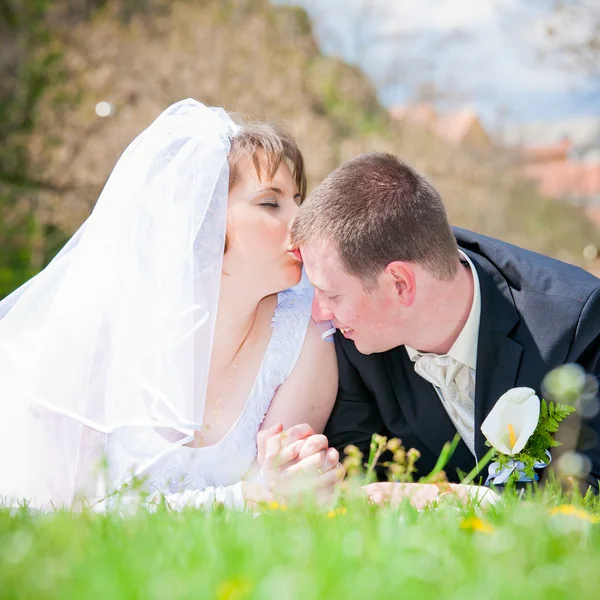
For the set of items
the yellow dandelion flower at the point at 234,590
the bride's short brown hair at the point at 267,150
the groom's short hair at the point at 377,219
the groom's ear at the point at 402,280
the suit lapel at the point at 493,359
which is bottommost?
the suit lapel at the point at 493,359

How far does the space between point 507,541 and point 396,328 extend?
192 centimetres

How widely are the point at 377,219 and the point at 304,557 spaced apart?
206 centimetres

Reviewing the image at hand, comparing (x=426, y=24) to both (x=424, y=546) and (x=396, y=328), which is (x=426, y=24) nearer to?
(x=396, y=328)

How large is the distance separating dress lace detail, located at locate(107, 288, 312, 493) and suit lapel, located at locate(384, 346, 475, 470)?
53cm

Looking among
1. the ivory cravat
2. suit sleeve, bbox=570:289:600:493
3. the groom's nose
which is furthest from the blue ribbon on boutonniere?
the groom's nose

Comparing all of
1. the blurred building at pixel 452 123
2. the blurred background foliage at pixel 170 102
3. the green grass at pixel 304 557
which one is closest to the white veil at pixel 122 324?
the green grass at pixel 304 557

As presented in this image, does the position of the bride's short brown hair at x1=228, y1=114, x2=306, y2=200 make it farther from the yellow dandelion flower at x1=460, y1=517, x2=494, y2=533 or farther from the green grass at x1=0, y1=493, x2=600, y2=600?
the yellow dandelion flower at x1=460, y1=517, x2=494, y2=533

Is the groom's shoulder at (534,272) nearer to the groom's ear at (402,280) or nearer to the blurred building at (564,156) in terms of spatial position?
the groom's ear at (402,280)

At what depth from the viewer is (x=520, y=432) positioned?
3.06 meters

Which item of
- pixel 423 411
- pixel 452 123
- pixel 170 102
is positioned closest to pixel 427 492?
pixel 423 411

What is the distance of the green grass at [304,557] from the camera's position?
4.61ft

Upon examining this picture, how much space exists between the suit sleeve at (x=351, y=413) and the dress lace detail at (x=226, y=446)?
265 mm

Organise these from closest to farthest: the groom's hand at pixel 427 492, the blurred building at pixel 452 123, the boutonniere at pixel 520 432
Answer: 1. the groom's hand at pixel 427 492
2. the boutonniere at pixel 520 432
3. the blurred building at pixel 452 123

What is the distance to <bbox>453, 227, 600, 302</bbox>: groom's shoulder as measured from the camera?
3486 millimetres
